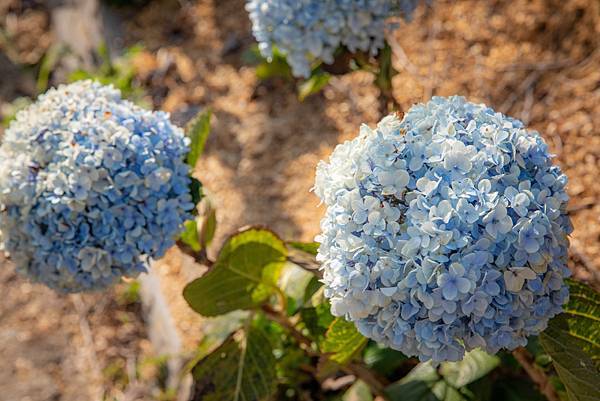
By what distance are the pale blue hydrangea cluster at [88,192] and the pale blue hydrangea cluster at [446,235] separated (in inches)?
21.2

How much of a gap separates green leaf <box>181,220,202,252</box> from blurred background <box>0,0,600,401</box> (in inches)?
32.2

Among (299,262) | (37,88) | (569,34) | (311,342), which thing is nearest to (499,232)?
(299,262)

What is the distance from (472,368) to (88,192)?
43.7 inches

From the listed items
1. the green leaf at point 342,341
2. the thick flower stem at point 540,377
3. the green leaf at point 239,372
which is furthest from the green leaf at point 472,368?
the green leaf at point 239,372

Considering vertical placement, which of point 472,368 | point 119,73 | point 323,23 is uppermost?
point 119,73

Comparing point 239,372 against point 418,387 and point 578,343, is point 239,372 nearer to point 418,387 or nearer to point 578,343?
point 418,387

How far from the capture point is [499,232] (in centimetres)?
130

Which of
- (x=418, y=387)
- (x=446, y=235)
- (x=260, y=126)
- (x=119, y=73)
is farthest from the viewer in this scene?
(x=119, y=73)

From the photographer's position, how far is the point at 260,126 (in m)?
3.58

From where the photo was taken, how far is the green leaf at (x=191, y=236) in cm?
215

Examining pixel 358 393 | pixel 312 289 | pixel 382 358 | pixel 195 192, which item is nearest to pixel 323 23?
pixel 195 192

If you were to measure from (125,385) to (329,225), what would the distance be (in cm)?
208

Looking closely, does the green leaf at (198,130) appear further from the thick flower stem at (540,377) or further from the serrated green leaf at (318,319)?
the thick flower stem at (540,377)

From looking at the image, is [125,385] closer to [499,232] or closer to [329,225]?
[329,225]
